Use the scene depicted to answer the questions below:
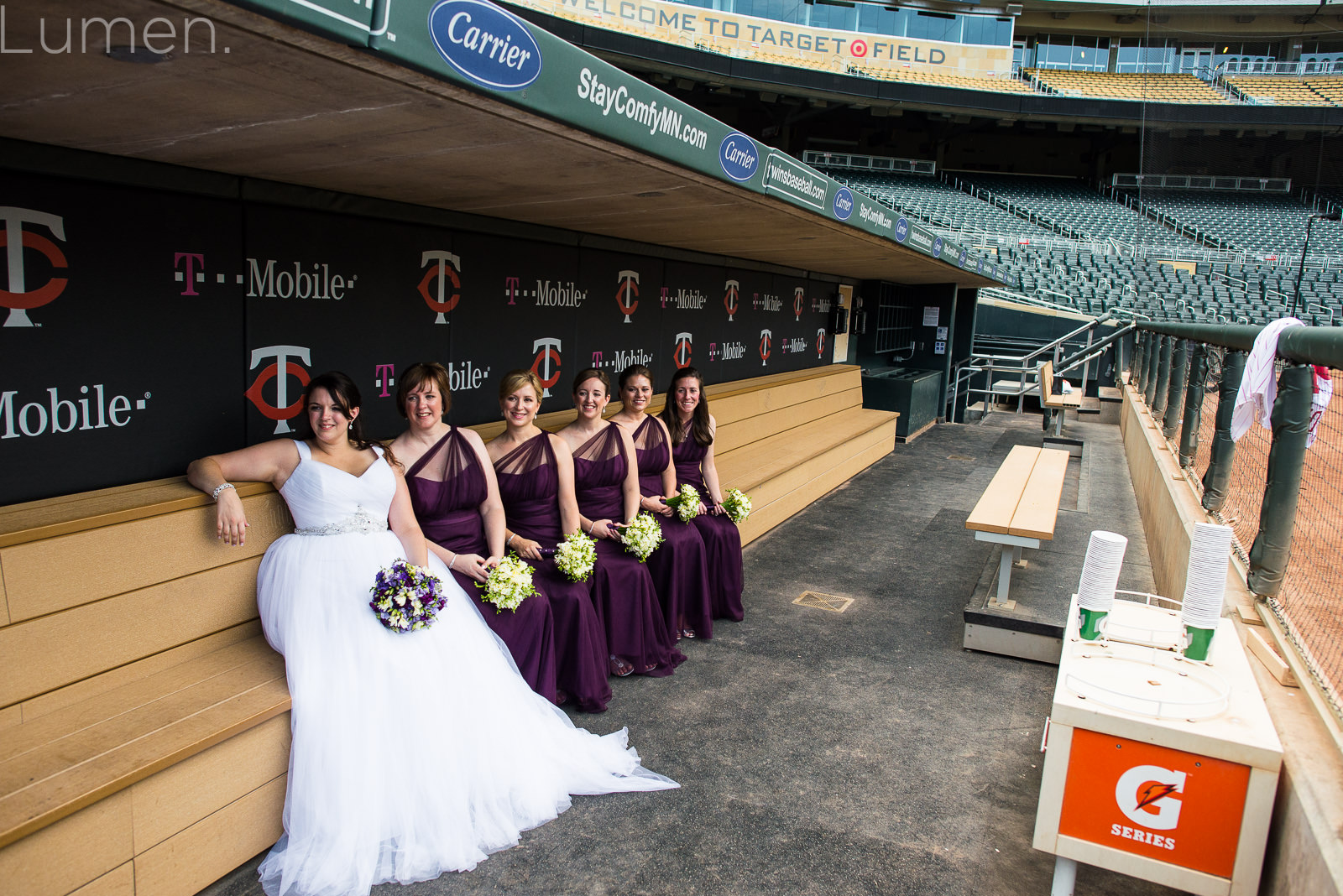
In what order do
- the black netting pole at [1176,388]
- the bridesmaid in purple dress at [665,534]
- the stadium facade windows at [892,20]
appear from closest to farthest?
the bridesmaid in purple dress at [665,534]
the black netting pole at [1176,388]
the stadium facade windows at [892,20]

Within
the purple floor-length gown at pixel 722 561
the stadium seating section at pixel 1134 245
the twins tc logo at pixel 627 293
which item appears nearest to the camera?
the purple floor-length gown at pixel 722 561

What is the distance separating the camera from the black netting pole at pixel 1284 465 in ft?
10.3

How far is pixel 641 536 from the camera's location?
443 centimetres

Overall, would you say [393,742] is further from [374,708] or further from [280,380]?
[280,380]

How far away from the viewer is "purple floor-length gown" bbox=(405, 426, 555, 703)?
3.74 m

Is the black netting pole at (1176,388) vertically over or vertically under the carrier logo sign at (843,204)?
under

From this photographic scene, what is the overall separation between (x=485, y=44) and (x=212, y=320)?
1.91m

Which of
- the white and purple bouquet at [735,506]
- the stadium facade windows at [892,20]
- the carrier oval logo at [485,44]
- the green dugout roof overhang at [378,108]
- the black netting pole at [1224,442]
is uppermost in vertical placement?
the stadium facade windows at [892,20]

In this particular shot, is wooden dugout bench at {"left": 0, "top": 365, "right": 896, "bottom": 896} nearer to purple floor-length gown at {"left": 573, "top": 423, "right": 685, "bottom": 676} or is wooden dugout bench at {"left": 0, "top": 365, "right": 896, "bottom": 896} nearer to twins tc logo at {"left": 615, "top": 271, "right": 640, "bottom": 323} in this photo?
purple floor-length gown at {"left": 573, "top": 423, "right": 685, "bottom": 676}

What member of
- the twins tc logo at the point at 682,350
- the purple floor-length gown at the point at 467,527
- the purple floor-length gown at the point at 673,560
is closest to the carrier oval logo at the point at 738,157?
the purple floor-length gown at the point at 673,560

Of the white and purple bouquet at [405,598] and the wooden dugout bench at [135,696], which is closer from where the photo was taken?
the wooden dugout bench at [135,696]

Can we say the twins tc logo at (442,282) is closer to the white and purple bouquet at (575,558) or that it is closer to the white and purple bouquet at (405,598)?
the white and purple bouquet at (575,558)

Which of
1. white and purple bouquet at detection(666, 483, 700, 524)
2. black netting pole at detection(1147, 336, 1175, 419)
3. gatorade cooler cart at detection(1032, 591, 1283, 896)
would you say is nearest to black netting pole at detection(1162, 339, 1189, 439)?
black netting pole at detection(1147, 336, 1175, 419)

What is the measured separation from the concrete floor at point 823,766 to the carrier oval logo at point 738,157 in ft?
8.29
